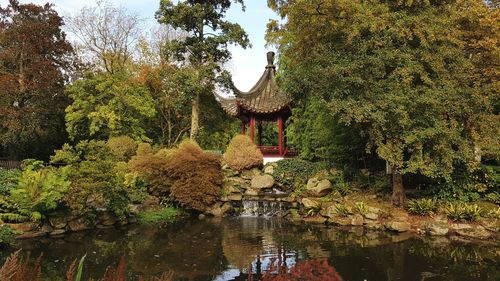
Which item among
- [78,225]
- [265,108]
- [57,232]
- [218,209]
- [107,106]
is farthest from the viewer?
[107,106]

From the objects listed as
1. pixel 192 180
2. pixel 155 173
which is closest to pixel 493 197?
pixel 192 180

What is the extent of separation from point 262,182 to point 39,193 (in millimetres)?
8653

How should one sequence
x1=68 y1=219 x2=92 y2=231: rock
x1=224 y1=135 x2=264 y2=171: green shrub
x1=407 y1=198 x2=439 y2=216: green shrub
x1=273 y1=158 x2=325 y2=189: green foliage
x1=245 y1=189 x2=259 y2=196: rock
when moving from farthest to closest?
x1=224 y1=135 x2=264 y2=171: green shrub, x1=273 y1=158 x2=325 y2=189: green foliage, x1=245 y1=189 x2=259 y2=196: rock, x1=407 y1=198 x2=439 y2=216: green shrub, x1=68 y1=219 x2=92 y2=231: rock

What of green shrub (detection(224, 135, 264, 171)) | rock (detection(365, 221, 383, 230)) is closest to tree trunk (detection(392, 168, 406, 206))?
rock (detection(365, 221, 383, 230))

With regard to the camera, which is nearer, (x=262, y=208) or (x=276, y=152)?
(x=262, y=208)

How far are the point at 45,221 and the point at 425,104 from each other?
11345 mm

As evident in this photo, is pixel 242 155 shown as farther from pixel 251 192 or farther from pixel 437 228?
pixel 437 228

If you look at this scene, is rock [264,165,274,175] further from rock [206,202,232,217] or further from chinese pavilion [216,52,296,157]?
rock [206,202,232,217]

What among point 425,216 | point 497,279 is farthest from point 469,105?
point 497,279

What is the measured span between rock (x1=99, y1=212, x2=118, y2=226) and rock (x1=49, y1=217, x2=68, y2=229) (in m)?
1.18

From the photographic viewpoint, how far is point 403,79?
1156cm

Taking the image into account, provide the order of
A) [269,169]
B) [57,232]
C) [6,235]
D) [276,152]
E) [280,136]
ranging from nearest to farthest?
[6,235] → [57,232] → [269,169] → [280,136] → [276,152]

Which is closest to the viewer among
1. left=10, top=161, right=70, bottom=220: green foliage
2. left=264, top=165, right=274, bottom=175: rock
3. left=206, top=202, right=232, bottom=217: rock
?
left=10, top=161, right=70, bottom=220: green foliage

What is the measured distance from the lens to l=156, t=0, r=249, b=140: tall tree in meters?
20.3
